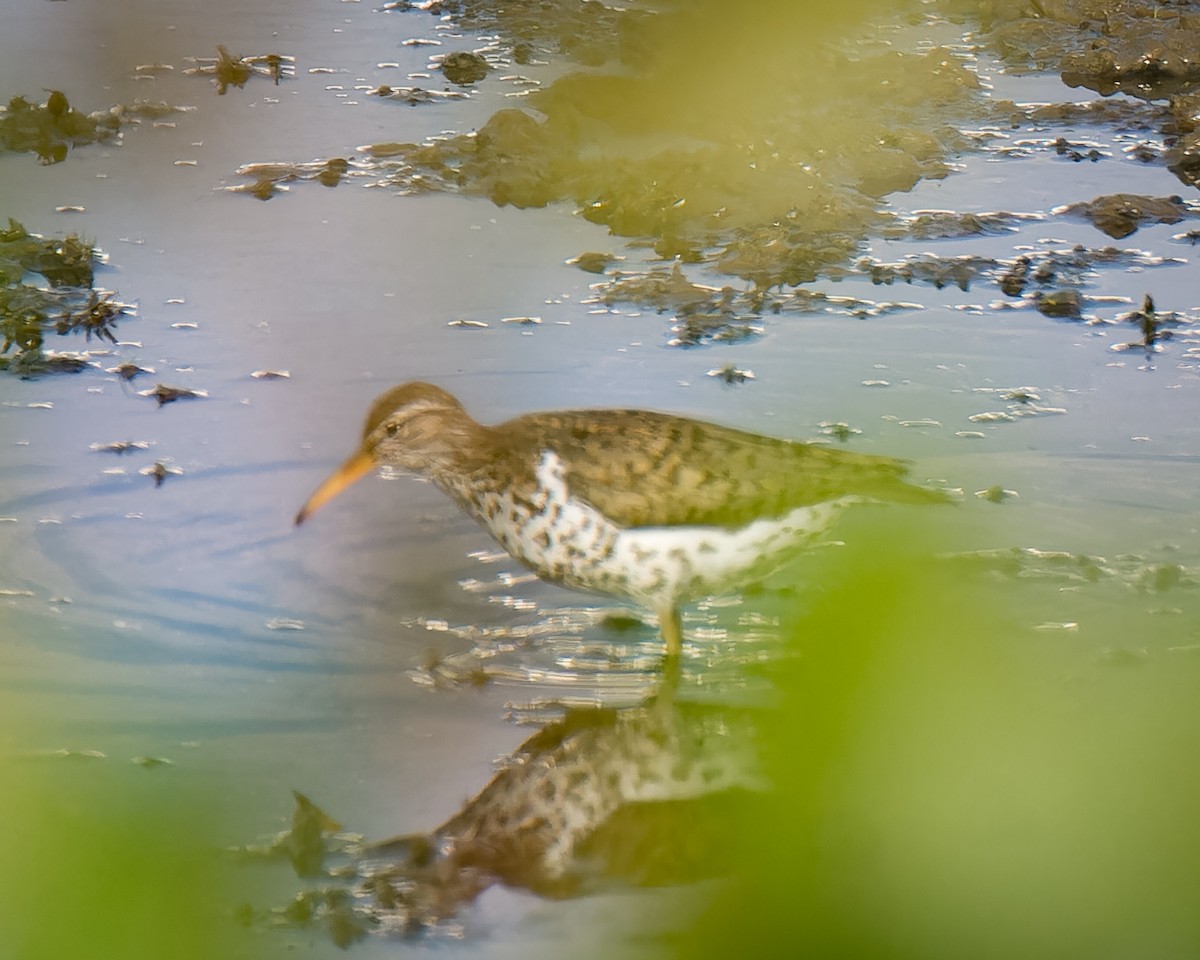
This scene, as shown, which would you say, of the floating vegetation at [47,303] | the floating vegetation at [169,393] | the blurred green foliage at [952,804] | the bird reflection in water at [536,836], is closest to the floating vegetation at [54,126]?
the floating vegetation at [47,303]

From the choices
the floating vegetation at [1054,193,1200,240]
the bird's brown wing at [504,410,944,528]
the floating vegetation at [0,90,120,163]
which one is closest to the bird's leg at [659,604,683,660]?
the bird's brown wing at [504,410,944,528]

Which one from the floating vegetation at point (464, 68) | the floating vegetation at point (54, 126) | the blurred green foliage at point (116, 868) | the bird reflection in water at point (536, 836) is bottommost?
the bird reflection in water at point (536, 836)

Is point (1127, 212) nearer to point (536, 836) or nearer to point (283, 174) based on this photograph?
point (283, 174)

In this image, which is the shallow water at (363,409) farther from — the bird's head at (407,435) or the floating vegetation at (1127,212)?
the bird's head at (407,435)

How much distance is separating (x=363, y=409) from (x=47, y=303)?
5.47 feet

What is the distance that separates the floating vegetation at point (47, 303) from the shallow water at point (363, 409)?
111 millimetres

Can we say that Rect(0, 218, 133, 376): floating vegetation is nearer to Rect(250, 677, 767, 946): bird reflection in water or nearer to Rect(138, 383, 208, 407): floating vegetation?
Rect(138, 383, 208, 407): floating vegetation

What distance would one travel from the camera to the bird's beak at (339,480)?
4914 mm

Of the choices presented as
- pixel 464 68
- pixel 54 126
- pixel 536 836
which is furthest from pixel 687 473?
pixel 464 68

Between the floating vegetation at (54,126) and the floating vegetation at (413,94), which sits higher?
the floating vegetation at (413,94)

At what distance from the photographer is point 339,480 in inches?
196

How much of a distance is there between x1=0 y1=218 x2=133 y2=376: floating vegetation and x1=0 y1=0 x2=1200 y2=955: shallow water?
111 millimetres

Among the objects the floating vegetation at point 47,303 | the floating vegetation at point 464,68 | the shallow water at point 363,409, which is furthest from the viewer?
the floating vegetation at point 464,68

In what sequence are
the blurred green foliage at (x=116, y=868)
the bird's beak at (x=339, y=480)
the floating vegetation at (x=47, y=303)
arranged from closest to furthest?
the blurred green foliage at (x=116, y=868), the bird's beak at (x=339, y=480), the floating vegetation at (x=47, y=303)
